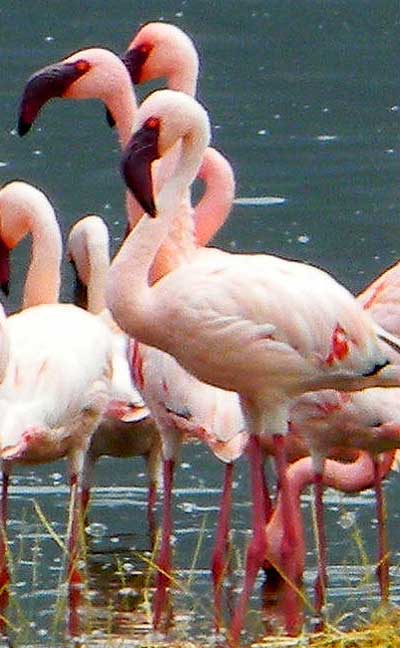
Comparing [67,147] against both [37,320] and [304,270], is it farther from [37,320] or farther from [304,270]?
[304,270]

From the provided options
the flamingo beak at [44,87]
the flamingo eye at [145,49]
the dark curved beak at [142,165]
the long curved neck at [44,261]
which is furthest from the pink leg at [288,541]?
the flamingo eye at [145,49]

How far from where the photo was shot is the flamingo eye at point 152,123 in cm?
588

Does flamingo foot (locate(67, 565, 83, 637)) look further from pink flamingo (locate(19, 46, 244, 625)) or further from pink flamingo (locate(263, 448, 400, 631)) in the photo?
pink flamingo (locate(263, 448, 400, 631))

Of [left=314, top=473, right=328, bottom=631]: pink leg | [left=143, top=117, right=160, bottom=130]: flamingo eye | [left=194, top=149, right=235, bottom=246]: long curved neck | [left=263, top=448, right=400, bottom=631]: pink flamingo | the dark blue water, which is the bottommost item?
the dark blue water

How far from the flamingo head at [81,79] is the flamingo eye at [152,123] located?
1437mm

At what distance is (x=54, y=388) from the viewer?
6.69 metres

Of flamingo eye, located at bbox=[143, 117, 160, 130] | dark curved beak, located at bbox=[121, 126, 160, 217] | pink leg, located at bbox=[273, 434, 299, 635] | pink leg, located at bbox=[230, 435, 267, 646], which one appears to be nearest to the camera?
dark curved beak, located at bbox=[121, 126, 160, 217]

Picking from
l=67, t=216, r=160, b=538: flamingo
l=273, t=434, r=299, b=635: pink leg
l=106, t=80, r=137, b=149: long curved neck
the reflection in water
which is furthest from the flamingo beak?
l=273, t=434, r=299, b=635: pink leg

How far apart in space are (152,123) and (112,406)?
191 centimetres

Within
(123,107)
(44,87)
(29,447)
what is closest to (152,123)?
(29,447)

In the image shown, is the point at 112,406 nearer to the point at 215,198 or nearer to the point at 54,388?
the point at 54,388

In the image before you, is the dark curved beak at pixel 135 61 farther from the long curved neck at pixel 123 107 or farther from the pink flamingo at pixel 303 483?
the pink flamingo at pixel 303 483

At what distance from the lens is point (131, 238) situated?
5809 millimetres

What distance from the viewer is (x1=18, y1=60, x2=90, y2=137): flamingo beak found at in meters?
7.23
